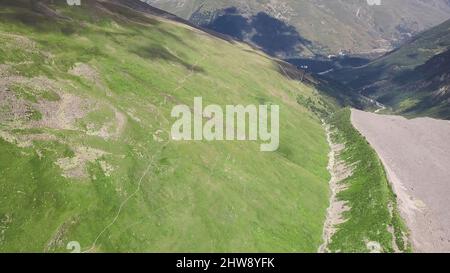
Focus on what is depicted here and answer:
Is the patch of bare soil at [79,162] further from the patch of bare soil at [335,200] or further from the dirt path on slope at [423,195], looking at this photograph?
the dirt path on slope at [423,195]

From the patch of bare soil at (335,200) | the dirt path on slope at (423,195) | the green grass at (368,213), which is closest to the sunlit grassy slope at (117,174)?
the patch of bare soil at (335,200)

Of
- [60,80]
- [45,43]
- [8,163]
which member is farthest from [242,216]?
[45,43]

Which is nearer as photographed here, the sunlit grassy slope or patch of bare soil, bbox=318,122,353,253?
the sunlit grassy slope

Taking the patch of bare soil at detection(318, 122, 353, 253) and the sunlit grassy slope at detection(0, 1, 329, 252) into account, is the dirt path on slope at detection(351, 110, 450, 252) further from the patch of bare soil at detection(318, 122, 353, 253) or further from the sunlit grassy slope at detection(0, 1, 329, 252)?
the sunlit grassy slope at detection(0, 1, 329, 252)

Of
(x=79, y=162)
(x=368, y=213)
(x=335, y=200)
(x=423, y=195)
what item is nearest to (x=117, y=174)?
(x=79, y=162)

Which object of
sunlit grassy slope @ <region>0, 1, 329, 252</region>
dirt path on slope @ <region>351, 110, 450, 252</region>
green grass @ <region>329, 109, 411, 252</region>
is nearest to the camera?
sunlit grassy slope @ <region>0, 1, 329, 252</region>

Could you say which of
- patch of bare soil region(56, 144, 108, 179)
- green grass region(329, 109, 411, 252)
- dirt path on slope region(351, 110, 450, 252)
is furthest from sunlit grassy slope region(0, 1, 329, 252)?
dirt path on slope region(351, 110, 450, 252)

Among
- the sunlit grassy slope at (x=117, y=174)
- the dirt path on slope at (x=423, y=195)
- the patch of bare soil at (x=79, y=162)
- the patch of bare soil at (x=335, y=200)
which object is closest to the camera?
the sunlit grassy slope at (x=117, y=174)
